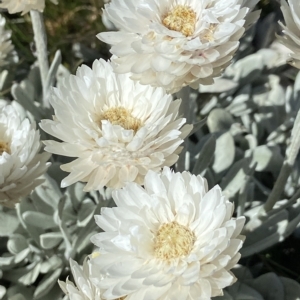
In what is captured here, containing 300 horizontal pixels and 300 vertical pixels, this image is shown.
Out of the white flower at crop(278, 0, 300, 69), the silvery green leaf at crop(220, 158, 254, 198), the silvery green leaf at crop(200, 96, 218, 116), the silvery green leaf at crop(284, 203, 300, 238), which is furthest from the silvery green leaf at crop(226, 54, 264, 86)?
the white flower at crop(278, 0, 300, 69)

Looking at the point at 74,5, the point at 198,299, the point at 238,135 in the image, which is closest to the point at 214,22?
the point at 198,299

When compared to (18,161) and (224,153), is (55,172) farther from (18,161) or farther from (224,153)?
(224,153)

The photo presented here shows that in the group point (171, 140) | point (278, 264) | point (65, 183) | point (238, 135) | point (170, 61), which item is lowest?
point (278, 264)

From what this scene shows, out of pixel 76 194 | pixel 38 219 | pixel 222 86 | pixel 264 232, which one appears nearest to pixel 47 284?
pixel 38 219

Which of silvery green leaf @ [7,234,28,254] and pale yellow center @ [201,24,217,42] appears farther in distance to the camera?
silvery green leaf @ [7,234,28,254]

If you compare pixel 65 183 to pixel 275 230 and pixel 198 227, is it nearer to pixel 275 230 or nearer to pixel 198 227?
pixel 198 227

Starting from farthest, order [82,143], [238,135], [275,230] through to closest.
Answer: [238,135]
[275,230]
[82,143]

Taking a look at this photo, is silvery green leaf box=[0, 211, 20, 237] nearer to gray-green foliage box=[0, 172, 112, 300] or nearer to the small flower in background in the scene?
gray-green foliage box=[0, 172, 112, 300]
